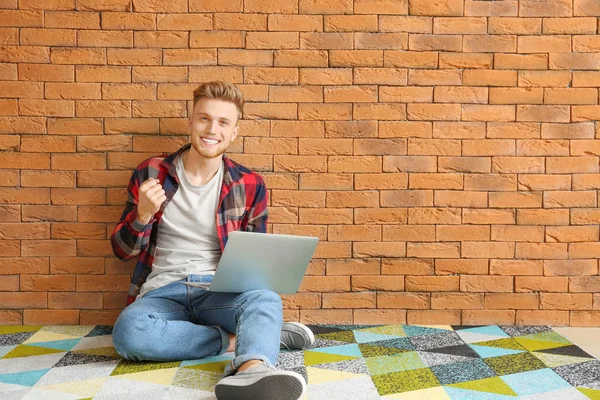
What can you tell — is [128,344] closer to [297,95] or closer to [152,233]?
[152,233]

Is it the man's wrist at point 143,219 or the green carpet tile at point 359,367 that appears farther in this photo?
the man's wrist at point 143,219

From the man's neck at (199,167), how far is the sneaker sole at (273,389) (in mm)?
1078

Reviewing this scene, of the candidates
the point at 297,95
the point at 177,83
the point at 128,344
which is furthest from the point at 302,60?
the point at 128,344

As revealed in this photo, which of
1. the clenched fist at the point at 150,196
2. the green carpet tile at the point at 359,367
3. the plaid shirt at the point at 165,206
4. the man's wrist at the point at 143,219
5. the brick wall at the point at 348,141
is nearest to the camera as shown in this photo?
the green carpet tile at the point at 359,367

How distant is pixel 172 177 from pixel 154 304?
21.8 inches

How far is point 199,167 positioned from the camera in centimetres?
276

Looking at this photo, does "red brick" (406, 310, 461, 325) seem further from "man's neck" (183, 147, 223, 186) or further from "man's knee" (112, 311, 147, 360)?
"man's knee" (112, 311, 147, 360)

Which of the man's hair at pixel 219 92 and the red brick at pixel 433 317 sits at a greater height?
the man's hair at pixel 219 92


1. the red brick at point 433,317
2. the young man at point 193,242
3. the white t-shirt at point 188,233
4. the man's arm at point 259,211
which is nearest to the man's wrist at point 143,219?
the young man at point 193,242

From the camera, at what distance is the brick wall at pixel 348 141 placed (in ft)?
9.73

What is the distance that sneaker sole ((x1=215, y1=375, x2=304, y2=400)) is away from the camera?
1938 millimetres

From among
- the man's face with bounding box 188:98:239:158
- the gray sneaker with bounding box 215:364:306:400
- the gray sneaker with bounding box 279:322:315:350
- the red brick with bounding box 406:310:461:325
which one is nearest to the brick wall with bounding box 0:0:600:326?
the red brick with bounding box 406:310:461:325

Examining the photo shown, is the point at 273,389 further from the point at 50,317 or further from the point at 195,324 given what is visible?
the point at 50,317

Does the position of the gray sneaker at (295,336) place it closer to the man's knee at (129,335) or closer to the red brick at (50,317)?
the man's knee at (129,335)
